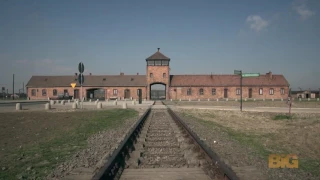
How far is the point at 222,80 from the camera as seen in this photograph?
184 ft

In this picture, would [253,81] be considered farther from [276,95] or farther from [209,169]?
[209,169]

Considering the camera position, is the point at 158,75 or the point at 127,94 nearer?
the point at 158,75

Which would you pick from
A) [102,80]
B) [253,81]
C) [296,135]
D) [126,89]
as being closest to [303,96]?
[253,81]

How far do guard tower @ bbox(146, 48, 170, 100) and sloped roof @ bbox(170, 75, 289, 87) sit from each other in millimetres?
2677

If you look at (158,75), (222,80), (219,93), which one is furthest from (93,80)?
(222,80)

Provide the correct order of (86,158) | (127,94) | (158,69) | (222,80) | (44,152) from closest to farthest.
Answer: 1. (86,158)
2. (44,152)
3. (158,69)
4. (222,80)
5. (127,94)

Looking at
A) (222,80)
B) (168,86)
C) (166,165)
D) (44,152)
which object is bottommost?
(44,152)

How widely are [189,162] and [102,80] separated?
55.4m

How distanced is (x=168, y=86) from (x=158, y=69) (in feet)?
12.7

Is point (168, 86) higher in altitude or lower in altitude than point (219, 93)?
higher

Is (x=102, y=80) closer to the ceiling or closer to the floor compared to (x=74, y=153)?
closer to the ceiling

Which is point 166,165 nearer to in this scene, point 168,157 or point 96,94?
point 168,157

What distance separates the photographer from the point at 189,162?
5055mm

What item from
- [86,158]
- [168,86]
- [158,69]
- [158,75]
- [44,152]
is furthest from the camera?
[168,86]
